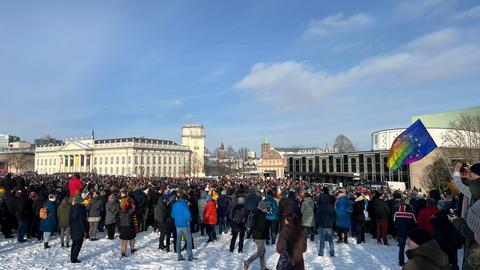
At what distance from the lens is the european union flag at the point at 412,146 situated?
1275 centimetres

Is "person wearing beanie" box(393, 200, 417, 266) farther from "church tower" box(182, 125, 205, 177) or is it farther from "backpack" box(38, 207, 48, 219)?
"church tower" box(182, 125, 205, 177)

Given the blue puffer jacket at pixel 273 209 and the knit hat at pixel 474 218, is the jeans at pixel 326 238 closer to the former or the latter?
the blue puffer jacket at pixel 273 209

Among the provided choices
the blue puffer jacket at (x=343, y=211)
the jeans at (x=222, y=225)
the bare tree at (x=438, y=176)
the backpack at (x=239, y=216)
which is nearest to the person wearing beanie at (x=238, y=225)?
the backpack at (x=239, y=216)

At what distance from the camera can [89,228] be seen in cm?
1384

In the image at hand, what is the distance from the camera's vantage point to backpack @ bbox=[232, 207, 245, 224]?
11.1 metres

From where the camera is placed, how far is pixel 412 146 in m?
13.2

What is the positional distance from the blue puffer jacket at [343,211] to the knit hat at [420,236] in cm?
889

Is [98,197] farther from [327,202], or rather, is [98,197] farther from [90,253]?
[327,202]

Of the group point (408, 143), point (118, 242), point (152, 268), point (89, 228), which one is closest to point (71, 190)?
point (89, 228)

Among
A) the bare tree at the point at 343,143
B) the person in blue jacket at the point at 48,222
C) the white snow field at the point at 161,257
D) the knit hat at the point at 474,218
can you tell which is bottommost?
the white snow field at the point at 161,257

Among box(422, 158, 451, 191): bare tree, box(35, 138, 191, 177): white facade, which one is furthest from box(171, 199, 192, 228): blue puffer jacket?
box(35, 138, 191, 177): white facade

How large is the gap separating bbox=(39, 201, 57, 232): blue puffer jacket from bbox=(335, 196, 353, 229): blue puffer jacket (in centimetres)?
905

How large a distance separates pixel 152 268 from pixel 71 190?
8.15 metres

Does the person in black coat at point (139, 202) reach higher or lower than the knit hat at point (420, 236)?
lower
